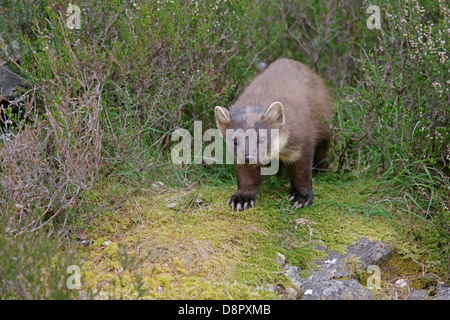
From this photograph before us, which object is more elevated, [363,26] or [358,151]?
[363,26]

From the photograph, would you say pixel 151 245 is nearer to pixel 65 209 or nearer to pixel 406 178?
pixel 65 209

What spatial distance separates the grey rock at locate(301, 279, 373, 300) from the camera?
14.0ft

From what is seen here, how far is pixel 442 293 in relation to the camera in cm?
450

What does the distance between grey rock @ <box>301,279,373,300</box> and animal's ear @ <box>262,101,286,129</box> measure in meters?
1.61

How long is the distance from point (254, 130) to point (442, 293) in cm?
226

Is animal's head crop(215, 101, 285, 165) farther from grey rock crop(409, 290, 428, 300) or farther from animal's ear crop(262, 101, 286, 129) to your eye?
grey rock crop(409, 290, 428, 300)

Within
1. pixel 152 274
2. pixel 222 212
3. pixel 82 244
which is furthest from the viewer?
pixel 222 212

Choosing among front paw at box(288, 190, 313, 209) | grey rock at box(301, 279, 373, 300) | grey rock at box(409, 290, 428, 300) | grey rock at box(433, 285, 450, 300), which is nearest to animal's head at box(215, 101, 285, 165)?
front paw at box(288, 190, 313, 209)

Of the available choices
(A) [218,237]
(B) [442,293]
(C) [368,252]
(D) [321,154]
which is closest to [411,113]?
(D) [321,154]

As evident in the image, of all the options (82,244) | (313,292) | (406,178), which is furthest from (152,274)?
(406,178)

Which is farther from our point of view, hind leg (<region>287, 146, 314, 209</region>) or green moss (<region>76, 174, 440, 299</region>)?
hind leg (<region>287, 146, 314, 209</region>)

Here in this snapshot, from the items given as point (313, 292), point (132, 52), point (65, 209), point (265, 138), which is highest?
point (132, 52)

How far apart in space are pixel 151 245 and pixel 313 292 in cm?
153

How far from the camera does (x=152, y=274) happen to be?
4.12 meters
